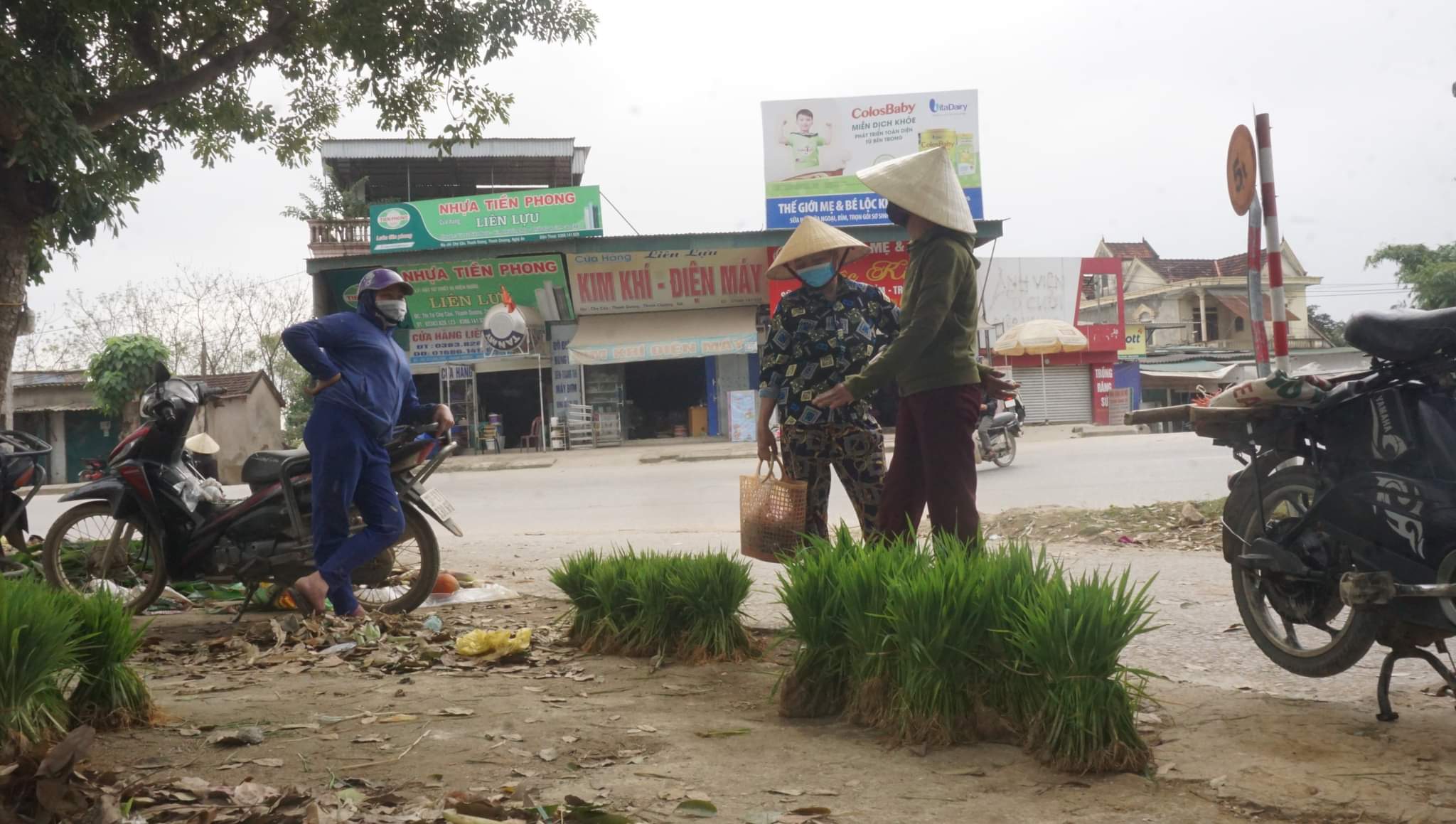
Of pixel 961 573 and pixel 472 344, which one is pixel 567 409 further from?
pixel 961 573

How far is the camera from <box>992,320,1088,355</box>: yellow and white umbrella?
2677 centimetres

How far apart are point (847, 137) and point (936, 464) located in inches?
912

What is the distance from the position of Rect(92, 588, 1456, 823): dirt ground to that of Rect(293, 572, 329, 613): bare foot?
106 cm

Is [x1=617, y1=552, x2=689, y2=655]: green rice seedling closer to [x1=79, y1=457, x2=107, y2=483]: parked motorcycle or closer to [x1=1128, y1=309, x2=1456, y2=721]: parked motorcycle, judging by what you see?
[x1=1128, y1=309, x2=1456, y2=721]: parked motorcycle

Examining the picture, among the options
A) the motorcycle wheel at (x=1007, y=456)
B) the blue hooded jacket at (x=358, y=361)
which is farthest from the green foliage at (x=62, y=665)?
the motorcycle wheel at (x=1007, y=456)

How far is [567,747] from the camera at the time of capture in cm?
297

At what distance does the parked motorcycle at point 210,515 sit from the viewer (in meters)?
5.57

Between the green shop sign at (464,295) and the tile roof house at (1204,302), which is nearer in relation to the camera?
the green shop sign at (464,295)

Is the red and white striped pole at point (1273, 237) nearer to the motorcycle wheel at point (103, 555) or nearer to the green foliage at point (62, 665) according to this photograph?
the green foliage at point (62, 665)

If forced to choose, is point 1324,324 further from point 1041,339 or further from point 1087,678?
point 1087,678

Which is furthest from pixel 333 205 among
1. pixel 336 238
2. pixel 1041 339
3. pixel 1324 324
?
pixel 1324 324

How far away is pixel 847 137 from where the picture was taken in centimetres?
2614

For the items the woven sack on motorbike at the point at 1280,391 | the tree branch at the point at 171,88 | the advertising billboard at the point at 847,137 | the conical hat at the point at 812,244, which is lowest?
the woven sack on motorbike at the point at 1280,391

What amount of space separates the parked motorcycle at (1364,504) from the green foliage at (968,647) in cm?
71
